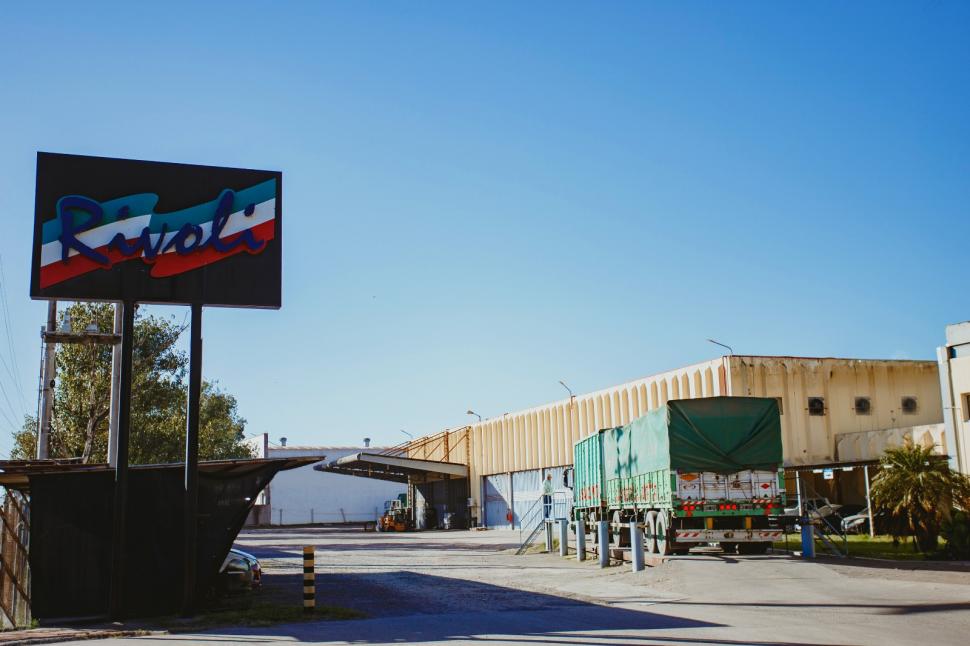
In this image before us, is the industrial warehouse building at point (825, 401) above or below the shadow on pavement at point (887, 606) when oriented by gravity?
above

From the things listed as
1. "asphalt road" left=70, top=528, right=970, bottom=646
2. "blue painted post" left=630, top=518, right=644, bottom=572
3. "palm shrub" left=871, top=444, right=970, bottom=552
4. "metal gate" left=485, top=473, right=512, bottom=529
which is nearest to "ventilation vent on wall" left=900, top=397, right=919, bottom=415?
"palm shrub" left=871, top=444, right=970, bottom=552

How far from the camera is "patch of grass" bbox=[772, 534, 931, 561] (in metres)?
23.1

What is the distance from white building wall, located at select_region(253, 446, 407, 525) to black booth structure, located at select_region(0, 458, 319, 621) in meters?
74.3

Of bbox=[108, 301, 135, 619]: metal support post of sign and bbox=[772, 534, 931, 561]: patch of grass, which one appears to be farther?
bbox=[772, 534, 931, 561]: patch of grass

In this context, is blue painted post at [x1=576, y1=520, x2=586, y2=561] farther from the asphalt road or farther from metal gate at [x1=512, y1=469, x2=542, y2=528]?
metal gate at [x1=512, y1=469, x2=542, y2=528]

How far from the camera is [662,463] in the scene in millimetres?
22844

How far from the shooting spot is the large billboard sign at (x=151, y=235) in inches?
639

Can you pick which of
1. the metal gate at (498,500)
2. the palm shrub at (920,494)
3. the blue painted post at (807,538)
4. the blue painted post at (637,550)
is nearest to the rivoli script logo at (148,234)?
A: the blue painted post at (637,550)

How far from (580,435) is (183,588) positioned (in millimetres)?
33136

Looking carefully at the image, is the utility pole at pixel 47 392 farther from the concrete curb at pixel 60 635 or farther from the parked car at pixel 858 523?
the parked car at pixel 858 523

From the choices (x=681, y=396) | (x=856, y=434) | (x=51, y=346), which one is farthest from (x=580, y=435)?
(x=51, y=346)

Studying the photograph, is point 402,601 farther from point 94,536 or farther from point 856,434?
point 856,434

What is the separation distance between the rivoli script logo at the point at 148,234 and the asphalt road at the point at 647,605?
632cm

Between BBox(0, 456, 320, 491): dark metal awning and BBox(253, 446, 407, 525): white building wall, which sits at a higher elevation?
BBox(0, 456, 320, 491): dark metal awning
